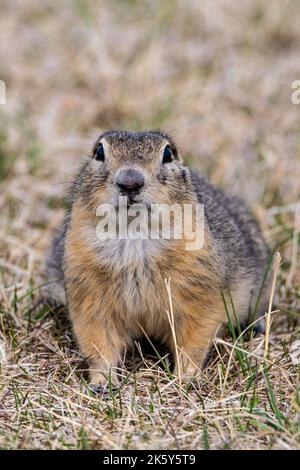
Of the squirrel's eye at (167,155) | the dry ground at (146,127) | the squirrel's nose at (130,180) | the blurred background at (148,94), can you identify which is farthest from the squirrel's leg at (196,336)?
the blurred background at (148,94)

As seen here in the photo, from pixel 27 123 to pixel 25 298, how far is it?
3645mm

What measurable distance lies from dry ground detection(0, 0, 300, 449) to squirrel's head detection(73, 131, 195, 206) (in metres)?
1.27

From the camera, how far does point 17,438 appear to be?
485 centimetres

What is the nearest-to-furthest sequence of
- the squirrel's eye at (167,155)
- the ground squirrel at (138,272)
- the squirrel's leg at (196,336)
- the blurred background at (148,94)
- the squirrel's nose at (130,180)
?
1. the squirrel's nose at (130,180)
2. the ground squirrel at (138,272)
3. the squirrel's eye at (167,155)
4. the squirrel's leg at (196,336)
5. the blurred background at (148,94)

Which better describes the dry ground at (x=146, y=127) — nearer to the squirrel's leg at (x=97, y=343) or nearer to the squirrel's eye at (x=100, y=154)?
the squirrel's leg at (x=97, y=343)

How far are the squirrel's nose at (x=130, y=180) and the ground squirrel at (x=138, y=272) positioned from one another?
113 millimetres

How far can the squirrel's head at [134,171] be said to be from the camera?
201 inches

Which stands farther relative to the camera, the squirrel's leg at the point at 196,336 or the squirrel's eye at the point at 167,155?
the squirrel's leg at the point at 196,336

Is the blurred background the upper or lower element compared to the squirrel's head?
upper

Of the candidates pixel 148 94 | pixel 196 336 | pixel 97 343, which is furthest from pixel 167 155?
pixel 148 94

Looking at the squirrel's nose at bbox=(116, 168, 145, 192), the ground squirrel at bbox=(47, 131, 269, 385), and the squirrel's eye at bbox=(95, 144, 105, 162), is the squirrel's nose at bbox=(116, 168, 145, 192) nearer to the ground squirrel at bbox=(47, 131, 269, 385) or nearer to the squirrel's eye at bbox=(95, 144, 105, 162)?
the ground squirrel at bbox=(47, 131, 269, 385)

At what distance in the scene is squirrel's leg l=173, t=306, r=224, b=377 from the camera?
5.80 metres

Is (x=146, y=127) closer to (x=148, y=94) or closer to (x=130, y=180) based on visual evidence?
(x=148, y=94)

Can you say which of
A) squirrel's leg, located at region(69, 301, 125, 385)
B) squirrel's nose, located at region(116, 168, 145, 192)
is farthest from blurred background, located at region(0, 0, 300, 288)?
squirrel's nose, located at region(116, 168, 145, 192)
